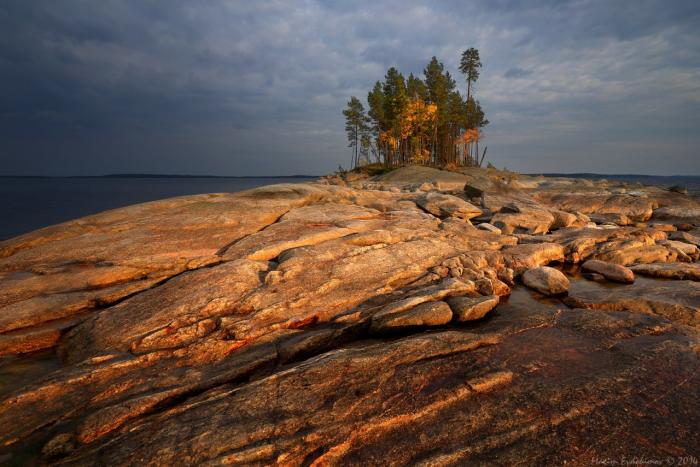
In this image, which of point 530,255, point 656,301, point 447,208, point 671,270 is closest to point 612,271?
point 671,270

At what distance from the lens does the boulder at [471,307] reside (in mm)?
8148

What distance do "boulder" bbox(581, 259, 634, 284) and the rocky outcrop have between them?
5.1 inches

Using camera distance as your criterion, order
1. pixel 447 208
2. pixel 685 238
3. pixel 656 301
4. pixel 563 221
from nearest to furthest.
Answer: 1. pixel 656 301
2. pixel 685 238
3. pixel 563 221
4. pixel 447 208

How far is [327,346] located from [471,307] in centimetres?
381

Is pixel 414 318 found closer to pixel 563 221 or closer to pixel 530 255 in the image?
pixel 530 255

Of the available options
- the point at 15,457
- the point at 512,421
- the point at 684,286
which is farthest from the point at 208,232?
the point at 684,286

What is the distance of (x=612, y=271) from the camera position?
1192 cm

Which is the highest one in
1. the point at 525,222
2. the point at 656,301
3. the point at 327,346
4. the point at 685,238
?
the point at 525,222

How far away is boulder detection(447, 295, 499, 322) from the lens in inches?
321

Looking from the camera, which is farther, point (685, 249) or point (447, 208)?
point (447, 208)

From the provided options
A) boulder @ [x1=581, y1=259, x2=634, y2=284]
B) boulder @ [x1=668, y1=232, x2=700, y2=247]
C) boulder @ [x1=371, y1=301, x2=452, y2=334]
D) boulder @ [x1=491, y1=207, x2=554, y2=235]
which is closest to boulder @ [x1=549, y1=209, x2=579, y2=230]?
boulder @ [x1=491, y1=207, x2=554, y2=235]

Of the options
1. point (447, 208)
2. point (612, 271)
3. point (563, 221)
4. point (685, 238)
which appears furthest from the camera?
point (447, 208)

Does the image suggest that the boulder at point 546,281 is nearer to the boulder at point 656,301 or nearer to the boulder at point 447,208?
the boulder at point 656,301

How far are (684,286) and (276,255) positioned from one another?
1235 centimetres
